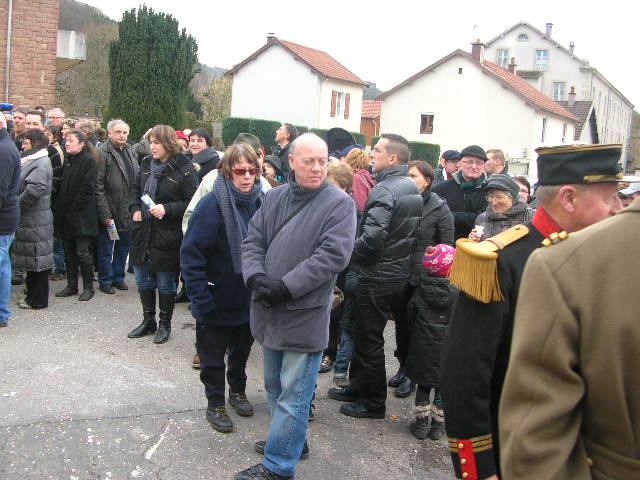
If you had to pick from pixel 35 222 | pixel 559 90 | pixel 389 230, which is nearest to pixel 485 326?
pixel 389 230

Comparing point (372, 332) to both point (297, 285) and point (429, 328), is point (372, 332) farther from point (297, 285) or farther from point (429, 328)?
point (297, 285)

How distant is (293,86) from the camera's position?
41344mm

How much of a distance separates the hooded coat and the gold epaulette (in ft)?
19.9

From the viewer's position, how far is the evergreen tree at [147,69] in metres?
23.4

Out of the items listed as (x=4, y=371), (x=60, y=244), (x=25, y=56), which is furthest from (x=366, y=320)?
(x=25, y=56)

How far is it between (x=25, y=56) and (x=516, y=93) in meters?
29.7

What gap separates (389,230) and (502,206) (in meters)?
1.06

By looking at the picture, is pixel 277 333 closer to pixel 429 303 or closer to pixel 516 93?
pixel 429 303

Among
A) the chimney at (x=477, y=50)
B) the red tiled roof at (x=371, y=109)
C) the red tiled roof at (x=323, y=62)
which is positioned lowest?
the red tiled roof at (x=371, y=109)

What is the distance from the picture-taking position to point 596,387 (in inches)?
64.9

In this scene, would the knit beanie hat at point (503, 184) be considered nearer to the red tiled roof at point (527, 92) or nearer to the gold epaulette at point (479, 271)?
the gold epaulette at point (479, 271)

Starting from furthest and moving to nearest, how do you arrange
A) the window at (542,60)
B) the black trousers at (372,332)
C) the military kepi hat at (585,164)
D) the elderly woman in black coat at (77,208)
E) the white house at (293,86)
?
the window at (542,60) < the white house at (293,86) < the elderly woman in black coat at (77,208) < the black trousers at (372,332) < the military kepi hat at (585,164)

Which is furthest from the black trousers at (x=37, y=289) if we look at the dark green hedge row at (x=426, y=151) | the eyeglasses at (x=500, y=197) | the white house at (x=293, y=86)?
the white house at (x=293, y=86)

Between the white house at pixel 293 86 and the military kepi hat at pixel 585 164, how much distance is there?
39.0m
